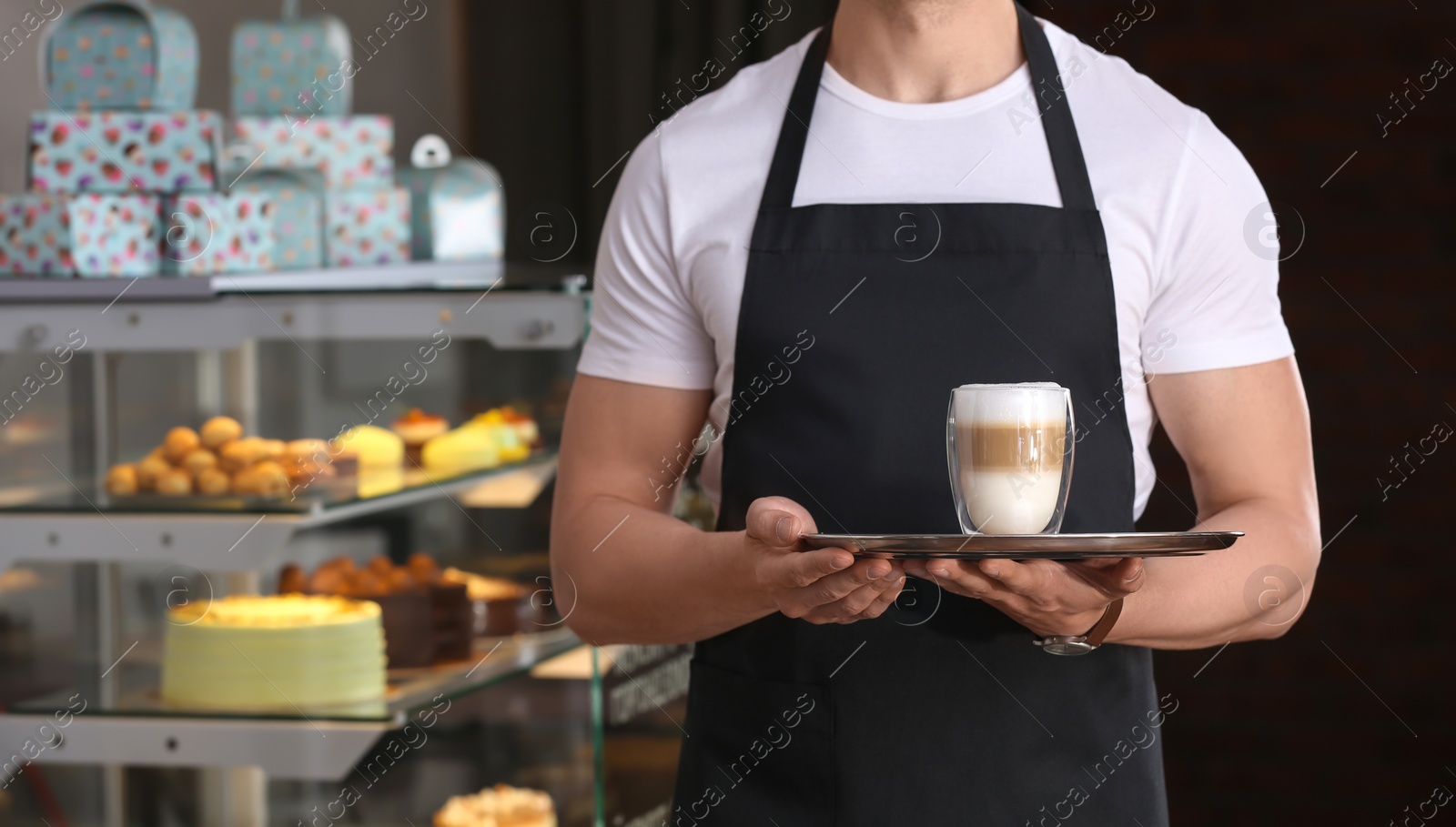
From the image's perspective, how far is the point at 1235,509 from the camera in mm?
1192

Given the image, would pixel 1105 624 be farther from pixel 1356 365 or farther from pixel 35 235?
pixel 1356 365

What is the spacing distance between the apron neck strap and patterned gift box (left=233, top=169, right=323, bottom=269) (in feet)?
3.41

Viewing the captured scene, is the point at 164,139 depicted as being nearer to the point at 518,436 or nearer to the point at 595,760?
the point at 518,436

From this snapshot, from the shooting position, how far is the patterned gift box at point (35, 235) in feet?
6.14

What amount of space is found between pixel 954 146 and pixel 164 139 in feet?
3.92

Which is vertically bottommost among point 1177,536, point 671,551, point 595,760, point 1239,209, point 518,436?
point 595,760

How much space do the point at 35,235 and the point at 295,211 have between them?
1.20ft

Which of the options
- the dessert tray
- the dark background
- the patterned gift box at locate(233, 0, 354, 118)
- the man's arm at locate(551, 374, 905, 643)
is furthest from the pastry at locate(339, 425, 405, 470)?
the dark background

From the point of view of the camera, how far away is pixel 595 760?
1.97 meters

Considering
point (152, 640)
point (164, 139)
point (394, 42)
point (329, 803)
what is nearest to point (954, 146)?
point (164, 139)

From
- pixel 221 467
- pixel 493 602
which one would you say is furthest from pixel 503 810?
pixel 221 467

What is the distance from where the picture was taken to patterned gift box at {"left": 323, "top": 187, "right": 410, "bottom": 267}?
225 cm

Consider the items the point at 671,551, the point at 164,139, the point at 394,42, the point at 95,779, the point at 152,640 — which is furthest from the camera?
the point at 394,42

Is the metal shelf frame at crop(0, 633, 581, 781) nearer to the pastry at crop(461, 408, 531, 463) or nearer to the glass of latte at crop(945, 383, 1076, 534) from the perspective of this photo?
the pastry at crop(461, 408, 531, 463)
